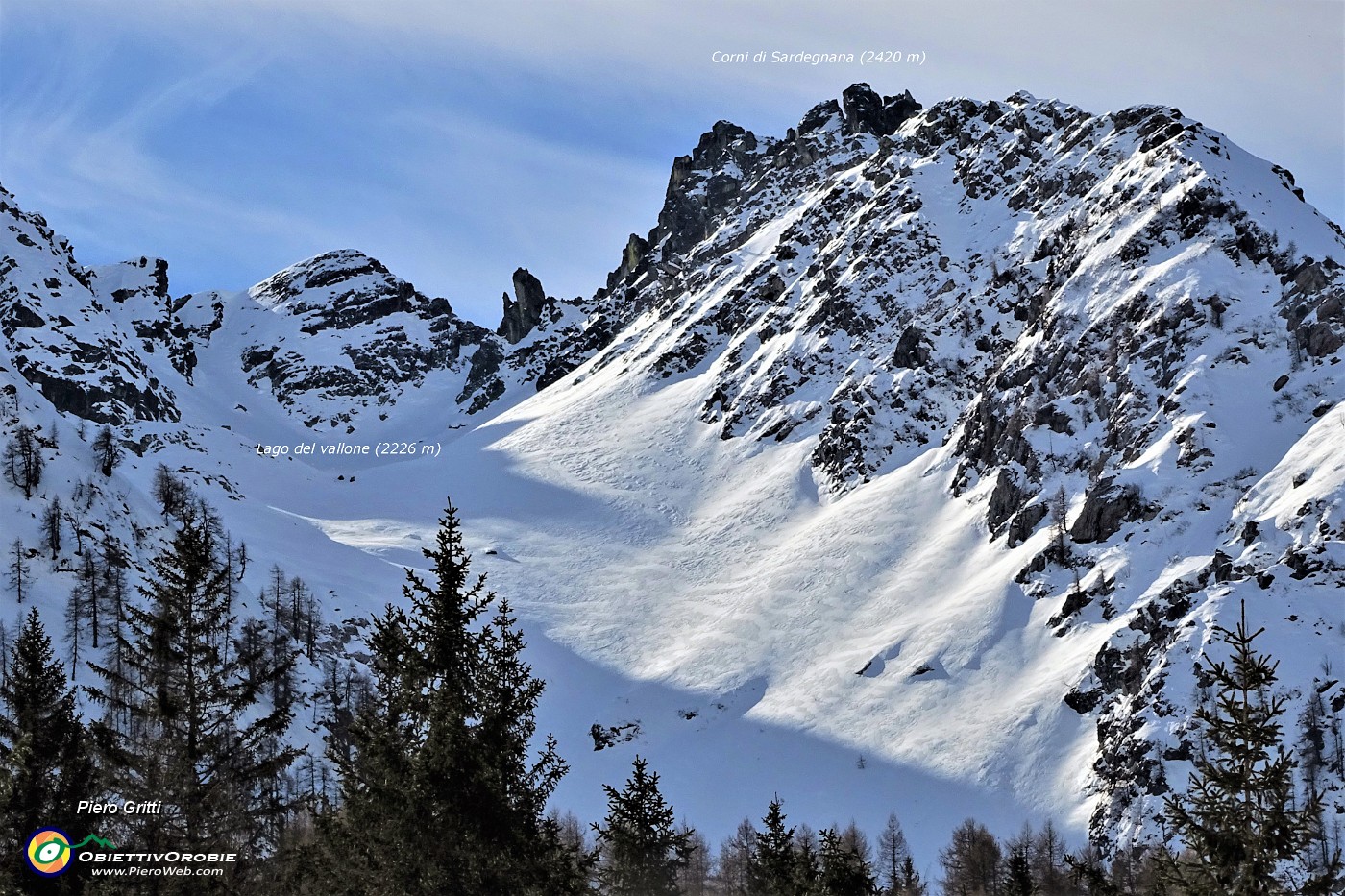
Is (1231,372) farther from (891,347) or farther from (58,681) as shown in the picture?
(58,681)

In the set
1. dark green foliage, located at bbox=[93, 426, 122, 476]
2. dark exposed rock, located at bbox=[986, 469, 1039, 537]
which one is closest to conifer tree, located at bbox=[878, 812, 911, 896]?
dark exposed rock, located at bbox=[986, 469, 1039, 537]

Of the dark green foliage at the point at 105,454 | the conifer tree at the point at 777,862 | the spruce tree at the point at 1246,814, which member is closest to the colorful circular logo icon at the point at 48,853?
the spruce tree at the point at 1246,814

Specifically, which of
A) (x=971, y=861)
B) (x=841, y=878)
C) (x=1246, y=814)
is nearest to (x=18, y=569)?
(x=841, y=878)

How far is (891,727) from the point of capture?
117 metres

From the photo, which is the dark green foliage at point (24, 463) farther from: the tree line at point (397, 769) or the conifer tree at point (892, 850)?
the tree line at point (397, 769)

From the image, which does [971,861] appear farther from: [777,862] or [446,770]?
[446,770]

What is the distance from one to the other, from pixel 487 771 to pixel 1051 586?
11651cm

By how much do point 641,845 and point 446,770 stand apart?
1777 cm

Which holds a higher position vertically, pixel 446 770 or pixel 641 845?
pixel 641 845

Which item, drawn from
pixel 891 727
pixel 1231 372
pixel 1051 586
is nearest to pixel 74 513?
pixel 891 727

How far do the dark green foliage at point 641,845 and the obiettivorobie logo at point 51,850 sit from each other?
47.4 ft

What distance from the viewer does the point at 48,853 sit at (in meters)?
22.0

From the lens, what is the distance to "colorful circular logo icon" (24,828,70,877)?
21.9 metres

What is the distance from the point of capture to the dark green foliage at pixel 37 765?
22469 millimetres
